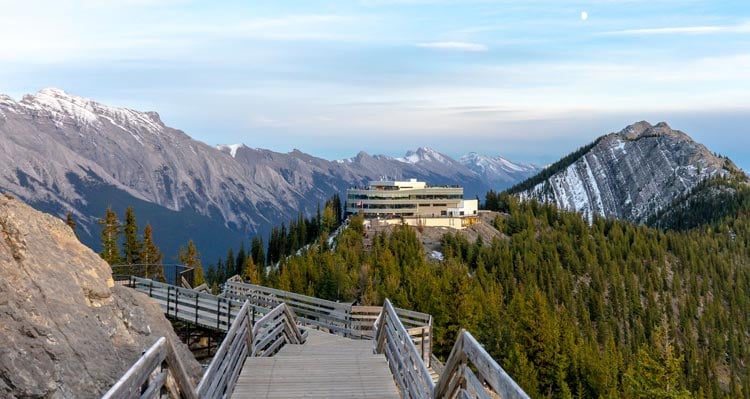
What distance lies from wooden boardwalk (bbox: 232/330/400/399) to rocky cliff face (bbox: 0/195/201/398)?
6.21ft

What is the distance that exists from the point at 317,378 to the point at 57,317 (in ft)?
15.0

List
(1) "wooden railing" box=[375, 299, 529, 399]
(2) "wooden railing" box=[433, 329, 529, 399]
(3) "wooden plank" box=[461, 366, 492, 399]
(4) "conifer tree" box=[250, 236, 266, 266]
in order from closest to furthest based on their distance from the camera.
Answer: (2) "wooden railing" box=[433, 329, 529, 399] < (1) "wooden railing" box=[375, 299, 529, 399] < (3) "wooden plank" box=[461, 366, 492, 399] < (4) "conifer tree" box=[250, 236, 266, 266]

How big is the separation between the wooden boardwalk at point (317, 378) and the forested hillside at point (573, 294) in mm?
31720

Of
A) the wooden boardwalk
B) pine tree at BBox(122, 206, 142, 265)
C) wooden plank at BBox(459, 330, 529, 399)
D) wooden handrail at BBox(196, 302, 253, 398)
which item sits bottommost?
pine tree at BBox(122, 206, 142, 265)

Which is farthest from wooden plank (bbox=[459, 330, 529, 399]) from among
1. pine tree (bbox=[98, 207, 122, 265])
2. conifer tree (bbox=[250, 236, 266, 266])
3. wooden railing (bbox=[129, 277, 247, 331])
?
conifer tree (bbox=[250, 236, 266, 266])

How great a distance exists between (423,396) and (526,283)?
4215 inches

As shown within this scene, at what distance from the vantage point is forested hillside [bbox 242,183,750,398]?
57062 mm

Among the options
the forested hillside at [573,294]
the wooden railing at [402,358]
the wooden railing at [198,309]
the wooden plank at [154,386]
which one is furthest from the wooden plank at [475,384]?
the forested hillside at [573,294]

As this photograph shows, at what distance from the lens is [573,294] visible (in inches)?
5034

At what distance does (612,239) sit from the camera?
16225 centimetres

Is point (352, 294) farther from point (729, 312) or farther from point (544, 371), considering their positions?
point (729, 312)

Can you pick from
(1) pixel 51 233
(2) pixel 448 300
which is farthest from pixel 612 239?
(1) pixel 51 233

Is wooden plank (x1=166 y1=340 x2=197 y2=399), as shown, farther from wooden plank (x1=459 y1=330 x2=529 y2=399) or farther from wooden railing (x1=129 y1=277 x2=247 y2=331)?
wooden railing (x1=129 y1=277 x2=247 y2=331)

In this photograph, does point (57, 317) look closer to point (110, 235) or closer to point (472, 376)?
point (472, 376)
